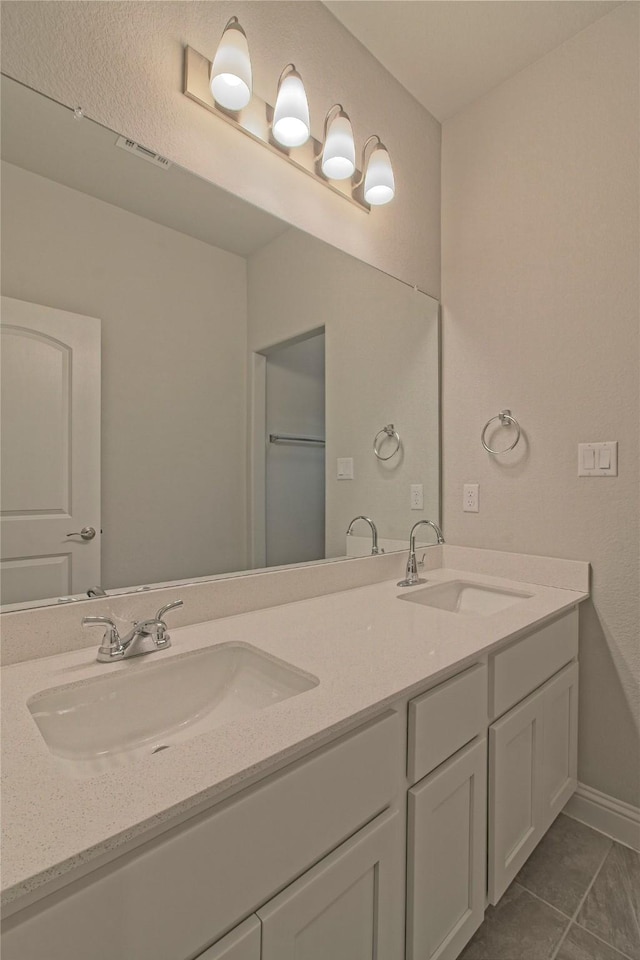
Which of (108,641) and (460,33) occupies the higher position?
(460,33)

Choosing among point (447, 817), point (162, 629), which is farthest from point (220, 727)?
point (447, 817)

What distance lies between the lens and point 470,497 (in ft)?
6.32

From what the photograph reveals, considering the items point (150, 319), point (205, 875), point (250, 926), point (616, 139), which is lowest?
point (250, 926)

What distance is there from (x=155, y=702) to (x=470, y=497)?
1412 mm

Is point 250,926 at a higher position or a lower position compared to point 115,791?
lower

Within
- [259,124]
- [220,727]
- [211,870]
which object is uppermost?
[259,124]

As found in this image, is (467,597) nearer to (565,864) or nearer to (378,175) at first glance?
(565,864)

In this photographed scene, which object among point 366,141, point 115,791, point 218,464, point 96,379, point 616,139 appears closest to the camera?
point 115,791

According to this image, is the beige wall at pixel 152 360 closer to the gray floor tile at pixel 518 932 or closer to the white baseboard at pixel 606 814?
the gray floor tile at pixel 518 932

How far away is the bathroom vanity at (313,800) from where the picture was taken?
0.53 m

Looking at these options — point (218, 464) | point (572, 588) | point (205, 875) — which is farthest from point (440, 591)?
point (205, 875)

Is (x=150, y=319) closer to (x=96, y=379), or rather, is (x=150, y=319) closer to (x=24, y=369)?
(x=96, y=379)

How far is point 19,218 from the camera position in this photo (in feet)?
3.12

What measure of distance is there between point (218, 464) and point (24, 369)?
1.62 feet
